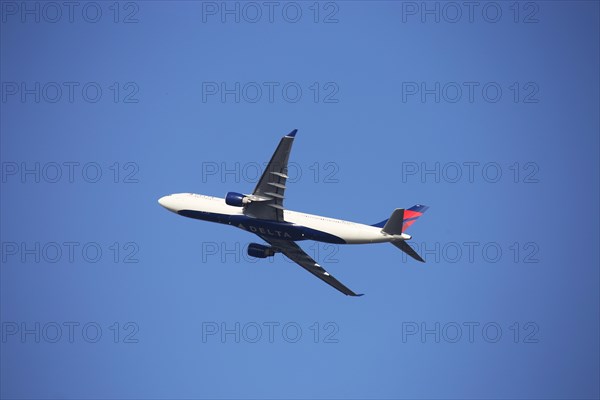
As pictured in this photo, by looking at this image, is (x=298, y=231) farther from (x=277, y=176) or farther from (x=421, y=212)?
(x=421, y=212)

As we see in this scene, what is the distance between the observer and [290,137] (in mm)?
67125

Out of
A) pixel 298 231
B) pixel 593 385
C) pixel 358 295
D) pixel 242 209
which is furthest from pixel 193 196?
pixel 593 385

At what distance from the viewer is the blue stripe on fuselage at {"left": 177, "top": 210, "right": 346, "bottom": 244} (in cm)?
7344

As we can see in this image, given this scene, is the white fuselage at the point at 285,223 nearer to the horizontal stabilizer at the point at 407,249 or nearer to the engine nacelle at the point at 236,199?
the horizontal stabilizer at the point at 407,249

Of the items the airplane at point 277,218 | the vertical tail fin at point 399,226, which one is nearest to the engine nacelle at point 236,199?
the airplane at point 277,218

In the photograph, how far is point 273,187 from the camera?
71562 mm

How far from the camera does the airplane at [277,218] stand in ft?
229

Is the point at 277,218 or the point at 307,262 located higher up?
the point at 277,218

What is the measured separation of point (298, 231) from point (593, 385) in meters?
53.8

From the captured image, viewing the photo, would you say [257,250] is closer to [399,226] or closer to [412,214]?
[412,214]

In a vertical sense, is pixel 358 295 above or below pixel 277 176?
below

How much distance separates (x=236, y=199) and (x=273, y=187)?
337cm

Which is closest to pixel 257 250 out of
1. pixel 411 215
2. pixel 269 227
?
pixel 269 227

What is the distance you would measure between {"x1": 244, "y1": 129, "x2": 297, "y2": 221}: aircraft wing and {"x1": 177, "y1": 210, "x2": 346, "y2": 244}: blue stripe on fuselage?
2.36 ft
